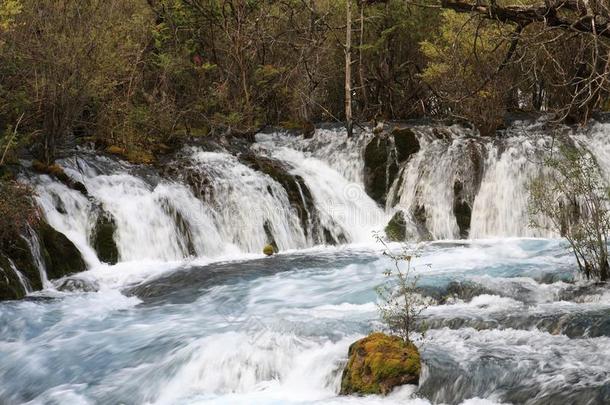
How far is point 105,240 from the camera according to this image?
41.4 ft

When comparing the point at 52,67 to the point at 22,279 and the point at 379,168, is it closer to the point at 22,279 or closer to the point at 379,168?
the point at 22,279

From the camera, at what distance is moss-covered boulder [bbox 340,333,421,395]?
6.10 meters

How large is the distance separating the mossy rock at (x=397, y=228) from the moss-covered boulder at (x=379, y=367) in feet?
28.8

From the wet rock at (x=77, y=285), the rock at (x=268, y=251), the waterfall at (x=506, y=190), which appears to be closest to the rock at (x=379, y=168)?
the waterfall at (x=506, y=190)

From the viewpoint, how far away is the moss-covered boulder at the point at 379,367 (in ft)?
20.0

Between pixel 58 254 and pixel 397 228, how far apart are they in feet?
26.2

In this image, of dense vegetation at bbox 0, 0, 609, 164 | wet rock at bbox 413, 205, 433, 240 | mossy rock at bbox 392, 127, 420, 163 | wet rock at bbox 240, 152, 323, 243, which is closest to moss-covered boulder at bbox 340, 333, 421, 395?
dense vegetation at bbox 0, 0, 609, 164

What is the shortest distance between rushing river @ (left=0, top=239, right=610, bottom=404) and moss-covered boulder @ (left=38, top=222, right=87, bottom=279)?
1.18ft

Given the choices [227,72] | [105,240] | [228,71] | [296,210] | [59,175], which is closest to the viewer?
[105,240]

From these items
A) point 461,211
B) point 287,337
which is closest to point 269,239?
point 461,211

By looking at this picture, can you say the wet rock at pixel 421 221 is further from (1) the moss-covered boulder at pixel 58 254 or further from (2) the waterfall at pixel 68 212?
(1) the moss-covered boulder at pixel 58 254

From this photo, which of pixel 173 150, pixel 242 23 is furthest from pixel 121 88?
pixel 242 23

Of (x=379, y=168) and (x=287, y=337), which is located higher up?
(x=379, y=168)

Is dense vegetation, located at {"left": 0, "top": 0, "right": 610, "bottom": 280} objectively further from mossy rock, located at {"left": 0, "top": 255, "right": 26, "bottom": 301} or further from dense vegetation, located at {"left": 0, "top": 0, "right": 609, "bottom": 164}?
mossy rock, located at {"left": 0, "top": 255, "right": 26, "bottom": 301}
